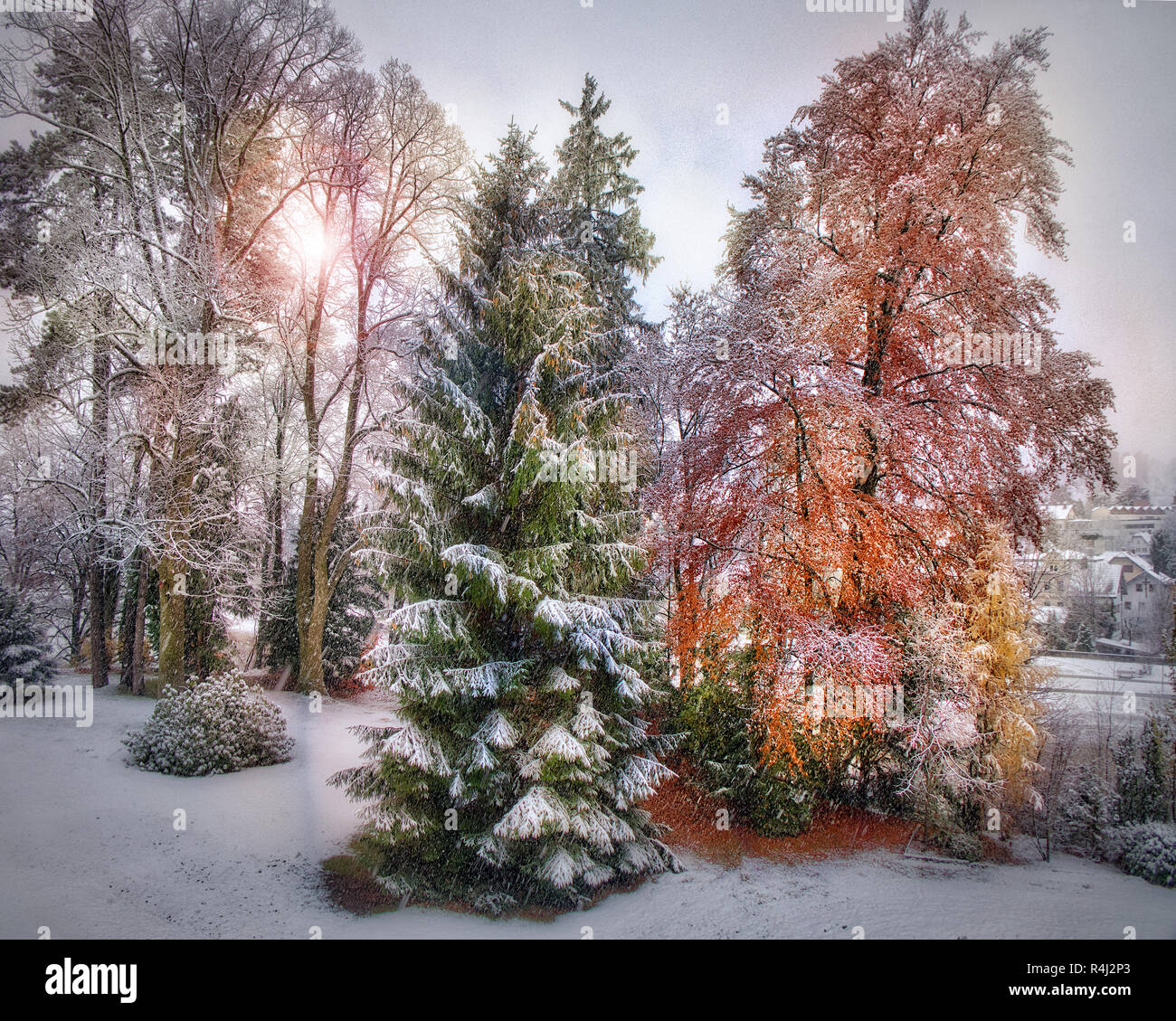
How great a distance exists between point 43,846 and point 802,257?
1004 cm

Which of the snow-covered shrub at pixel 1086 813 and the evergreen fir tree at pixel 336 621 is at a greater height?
the evergreen fir tree at pixel 336 621

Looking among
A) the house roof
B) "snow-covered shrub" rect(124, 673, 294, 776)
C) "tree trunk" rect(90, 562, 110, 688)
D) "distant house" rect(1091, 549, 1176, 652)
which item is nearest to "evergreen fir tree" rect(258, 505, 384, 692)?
"tree trunk" rect(90, 562, 110, 688)

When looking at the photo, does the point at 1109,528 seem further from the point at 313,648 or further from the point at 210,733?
the point at 313,648

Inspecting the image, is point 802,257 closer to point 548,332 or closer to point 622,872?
point 548,332

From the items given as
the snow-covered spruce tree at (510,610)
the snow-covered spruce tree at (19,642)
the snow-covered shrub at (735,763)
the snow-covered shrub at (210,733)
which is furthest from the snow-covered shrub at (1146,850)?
the snow-covered spruce tree at (19,642)

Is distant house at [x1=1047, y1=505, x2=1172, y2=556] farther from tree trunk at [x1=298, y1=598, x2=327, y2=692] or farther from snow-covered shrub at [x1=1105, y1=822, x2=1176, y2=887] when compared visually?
tree trunk at [x1=298, y1=598, x2=327, y2=692]

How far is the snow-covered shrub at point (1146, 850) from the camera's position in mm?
4680

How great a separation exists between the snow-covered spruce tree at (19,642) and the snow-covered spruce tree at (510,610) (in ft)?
14.1

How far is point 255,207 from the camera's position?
869 centimetres

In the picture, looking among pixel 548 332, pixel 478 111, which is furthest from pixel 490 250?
pixel 478 111

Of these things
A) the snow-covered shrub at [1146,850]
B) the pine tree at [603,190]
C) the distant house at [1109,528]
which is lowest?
the snow-covered shrub at [1146,850]

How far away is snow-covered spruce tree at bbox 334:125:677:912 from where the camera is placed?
4250 mm

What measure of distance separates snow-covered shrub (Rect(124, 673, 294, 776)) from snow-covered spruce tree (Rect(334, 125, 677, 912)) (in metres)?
2.35

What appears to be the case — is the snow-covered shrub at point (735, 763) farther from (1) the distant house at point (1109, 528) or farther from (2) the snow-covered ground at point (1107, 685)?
(1) the distant house at point (1109, 528)
